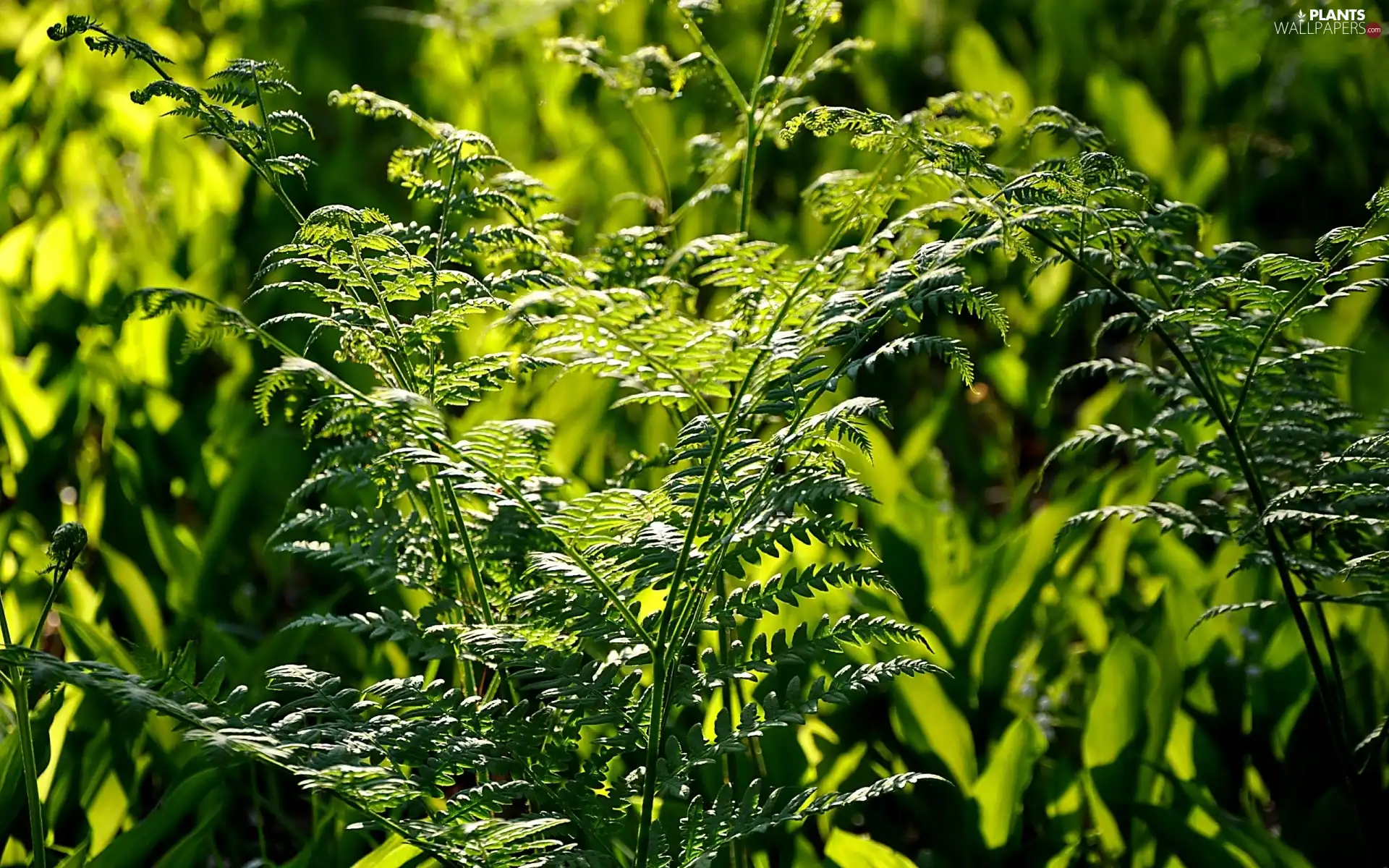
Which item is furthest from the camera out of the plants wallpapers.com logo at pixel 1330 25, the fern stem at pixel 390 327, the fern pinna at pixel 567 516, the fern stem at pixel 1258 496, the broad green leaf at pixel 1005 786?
the plants wallpapers.com logo at pixel 1330 25

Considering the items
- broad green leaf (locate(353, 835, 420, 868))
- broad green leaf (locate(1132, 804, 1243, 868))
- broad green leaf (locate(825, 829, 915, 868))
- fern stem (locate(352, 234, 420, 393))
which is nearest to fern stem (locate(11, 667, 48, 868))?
broad green leaf (locate(353, 835, 420, 868))

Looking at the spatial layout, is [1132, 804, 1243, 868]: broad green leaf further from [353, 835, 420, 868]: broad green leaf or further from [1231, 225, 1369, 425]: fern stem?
[353, 835, 420, 868]: broad green leaf

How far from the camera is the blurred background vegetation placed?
1.43 m

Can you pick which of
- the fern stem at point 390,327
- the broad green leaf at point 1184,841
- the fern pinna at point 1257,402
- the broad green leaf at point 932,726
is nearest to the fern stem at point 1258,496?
the fern pinna at point 1257,402

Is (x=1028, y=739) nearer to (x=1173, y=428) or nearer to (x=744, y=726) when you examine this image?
Result: (x=744, y=726)

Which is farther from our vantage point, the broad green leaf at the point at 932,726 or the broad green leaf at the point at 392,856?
the broad green leaf at the point at 932,726

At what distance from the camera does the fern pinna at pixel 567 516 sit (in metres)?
0.90

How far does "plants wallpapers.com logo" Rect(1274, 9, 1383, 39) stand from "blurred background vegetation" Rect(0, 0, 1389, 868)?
3.4 inches

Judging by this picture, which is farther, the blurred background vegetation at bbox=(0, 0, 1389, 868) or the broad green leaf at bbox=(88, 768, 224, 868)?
the blurred background vegetation at bbox=(0, 0, 1389, 868)

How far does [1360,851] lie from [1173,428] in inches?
33.5

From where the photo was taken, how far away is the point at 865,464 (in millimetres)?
1948

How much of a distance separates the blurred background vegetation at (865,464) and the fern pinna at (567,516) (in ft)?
0.62

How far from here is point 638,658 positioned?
1.12m

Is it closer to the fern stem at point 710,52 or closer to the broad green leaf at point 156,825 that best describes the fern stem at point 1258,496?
the fern stem at point 710,52
